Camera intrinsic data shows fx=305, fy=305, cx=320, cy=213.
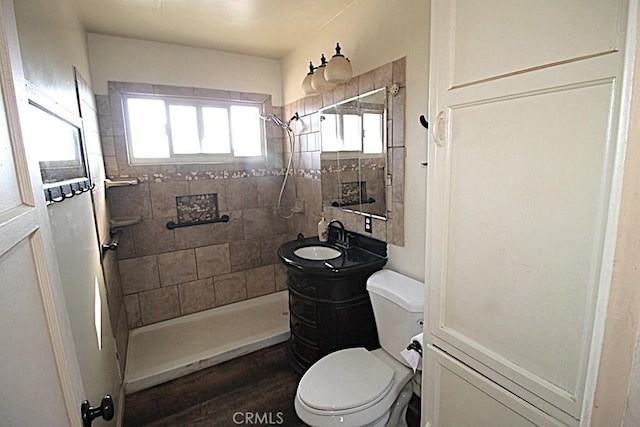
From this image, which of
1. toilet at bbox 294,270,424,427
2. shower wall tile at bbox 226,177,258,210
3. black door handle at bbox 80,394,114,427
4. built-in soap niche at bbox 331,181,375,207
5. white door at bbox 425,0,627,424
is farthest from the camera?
shower wall tile at bbox 226,177,258,210

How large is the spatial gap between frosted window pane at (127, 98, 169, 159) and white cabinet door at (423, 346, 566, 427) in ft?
8.60

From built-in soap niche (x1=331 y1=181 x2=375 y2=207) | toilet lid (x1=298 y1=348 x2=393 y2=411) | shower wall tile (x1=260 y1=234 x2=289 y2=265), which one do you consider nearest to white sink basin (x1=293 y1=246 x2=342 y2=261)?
built-in soap niche (x1=331 y1=181 x2=375 y2=207)

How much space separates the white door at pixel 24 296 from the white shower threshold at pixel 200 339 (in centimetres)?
178

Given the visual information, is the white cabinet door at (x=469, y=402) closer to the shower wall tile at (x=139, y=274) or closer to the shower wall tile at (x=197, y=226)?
the shower wall tile at (x=197, y=226)

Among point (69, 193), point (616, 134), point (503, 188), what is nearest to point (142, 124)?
point (69, 193)

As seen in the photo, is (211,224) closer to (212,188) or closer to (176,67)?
(212,188)

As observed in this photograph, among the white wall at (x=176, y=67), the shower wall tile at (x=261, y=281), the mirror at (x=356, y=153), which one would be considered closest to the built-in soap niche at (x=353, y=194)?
the mirror at (x=356, y=153)

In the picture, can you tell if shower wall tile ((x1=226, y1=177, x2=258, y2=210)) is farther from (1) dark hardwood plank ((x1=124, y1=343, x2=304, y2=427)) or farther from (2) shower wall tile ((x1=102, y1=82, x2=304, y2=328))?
(1) dark hardwood plank ((x1=124, y1=343, x2=304, y2=427))

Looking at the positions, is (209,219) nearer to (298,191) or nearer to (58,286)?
(298,191)

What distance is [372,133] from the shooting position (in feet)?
6.56

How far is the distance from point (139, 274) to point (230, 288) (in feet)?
2.66

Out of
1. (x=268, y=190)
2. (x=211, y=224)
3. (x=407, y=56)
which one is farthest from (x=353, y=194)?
(x=211, y=224)

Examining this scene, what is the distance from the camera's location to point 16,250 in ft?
1.69

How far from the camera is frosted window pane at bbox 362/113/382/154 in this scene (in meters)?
1.94
